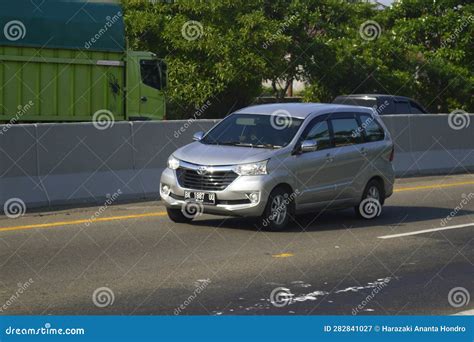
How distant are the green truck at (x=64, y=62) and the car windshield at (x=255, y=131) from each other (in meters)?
8.97

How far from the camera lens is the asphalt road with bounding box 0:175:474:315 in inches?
356

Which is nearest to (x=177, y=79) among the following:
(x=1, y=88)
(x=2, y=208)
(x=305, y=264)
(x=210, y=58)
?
(x=210, y=58)

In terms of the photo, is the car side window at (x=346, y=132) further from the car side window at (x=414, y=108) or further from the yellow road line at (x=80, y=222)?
the car side window at (x=414, y=108)

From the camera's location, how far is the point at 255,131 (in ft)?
46.1

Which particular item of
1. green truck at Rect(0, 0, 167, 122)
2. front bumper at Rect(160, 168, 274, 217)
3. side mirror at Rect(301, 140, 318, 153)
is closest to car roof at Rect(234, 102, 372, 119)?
side mirror at Rect(301, 140, 318, 153)

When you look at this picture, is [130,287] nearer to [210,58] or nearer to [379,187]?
[379,187]

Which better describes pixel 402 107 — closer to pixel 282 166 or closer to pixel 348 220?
pixel 348 220

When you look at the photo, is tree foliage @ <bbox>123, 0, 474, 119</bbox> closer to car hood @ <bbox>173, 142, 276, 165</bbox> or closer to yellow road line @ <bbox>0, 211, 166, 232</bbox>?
yellow road line @ <bbox>0, 211, 166, 232</bbox>

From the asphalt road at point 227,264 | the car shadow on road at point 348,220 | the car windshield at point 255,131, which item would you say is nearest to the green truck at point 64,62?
the asphalt road at point 227,264

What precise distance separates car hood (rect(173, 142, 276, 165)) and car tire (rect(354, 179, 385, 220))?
2299mm

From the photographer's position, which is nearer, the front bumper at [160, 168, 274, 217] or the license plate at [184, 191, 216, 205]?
the front bumper at [160, 168, 274, 217]

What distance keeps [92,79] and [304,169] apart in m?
12.1

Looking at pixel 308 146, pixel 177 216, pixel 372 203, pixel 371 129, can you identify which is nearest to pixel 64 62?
pixel 371 129

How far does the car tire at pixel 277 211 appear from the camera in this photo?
13.3m
